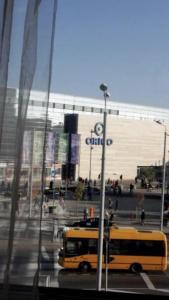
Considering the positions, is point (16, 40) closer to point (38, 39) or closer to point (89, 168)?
point (38, 39)

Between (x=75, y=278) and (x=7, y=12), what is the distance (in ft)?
37.5

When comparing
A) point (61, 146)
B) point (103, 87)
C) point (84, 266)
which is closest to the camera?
point (103, 87)

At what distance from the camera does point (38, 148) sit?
1.49 meters

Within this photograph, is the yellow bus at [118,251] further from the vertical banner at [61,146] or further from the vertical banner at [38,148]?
the vertical banner at [61,146]

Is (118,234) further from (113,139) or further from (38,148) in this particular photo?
(113,139)

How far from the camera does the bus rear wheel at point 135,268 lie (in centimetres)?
1378

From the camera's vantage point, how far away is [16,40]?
1.51m

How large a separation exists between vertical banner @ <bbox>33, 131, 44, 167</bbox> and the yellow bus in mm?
12331

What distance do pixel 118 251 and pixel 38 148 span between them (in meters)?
12.8

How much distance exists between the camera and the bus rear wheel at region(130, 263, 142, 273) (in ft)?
45.2

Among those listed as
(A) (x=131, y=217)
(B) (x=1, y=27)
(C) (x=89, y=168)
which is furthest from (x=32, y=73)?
(C) (x=89, y=168)

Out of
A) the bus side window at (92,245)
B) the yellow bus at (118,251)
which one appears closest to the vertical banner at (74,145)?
the yellow bus at (118,251)

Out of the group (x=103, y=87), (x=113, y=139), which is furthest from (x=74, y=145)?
(x=103, y=87)

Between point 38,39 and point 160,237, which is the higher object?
point 38,39
